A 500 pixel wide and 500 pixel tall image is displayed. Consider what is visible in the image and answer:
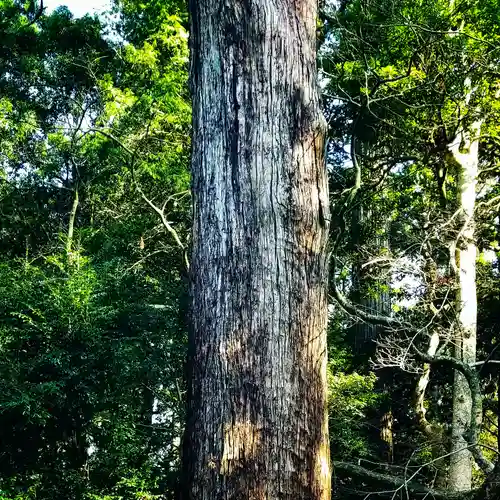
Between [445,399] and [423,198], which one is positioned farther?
[445,399]

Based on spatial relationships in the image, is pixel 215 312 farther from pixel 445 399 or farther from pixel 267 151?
pixel 445 399

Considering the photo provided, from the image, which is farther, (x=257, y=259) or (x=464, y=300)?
(x=464, y=300)

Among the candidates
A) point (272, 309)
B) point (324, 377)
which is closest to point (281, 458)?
point (324, 377)

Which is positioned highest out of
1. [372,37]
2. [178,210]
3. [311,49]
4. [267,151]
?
[372,37]

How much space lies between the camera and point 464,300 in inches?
367

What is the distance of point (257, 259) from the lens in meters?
1.76

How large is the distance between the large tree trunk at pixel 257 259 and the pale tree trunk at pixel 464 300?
288 inches

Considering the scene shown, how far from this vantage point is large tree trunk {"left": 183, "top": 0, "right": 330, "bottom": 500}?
5.42ft

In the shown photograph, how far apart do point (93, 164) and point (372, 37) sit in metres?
7.31

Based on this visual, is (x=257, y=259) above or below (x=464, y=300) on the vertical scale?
below

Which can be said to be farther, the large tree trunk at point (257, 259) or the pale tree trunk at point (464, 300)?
the pale tree trunk at point (464, 300)

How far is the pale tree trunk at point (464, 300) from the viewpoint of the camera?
876 centimetres

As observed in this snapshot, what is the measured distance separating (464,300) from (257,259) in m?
8.29

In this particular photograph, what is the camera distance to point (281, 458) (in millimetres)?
1640
